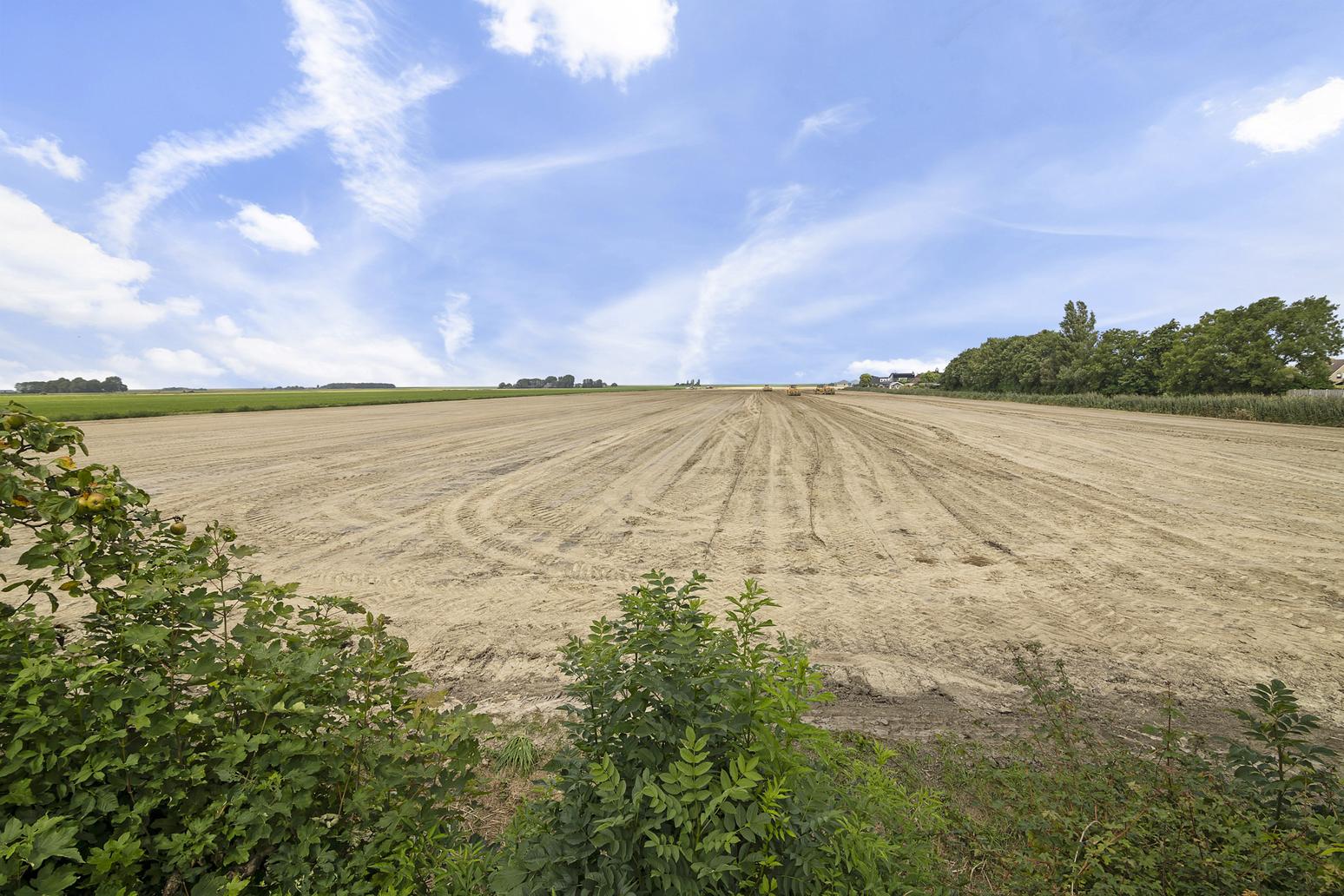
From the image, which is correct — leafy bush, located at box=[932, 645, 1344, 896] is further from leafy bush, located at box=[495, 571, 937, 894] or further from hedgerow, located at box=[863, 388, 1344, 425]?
hedgerow, located at box=[863, 388, 1344, 425]

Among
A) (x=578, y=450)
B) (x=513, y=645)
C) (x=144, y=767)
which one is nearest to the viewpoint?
(x=144, y=767)

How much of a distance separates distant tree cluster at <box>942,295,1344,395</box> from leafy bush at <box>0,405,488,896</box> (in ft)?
214

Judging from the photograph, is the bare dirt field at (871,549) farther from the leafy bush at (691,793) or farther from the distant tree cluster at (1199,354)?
the distant tree cluster at (1199,354)

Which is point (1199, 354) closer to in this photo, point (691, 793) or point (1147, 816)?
point (1147, 816)

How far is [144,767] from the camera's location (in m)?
1.67

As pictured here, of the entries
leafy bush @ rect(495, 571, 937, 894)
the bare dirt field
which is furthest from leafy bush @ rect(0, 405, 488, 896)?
the bare dirt field

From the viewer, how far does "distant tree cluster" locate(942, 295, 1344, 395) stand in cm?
4138

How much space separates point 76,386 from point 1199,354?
157925 mm

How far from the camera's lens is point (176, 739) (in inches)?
70.8

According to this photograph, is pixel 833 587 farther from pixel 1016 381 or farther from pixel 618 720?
pixel 1016 381

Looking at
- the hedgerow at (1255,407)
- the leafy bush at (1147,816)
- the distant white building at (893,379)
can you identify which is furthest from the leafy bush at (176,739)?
the distant white building at (893,379)

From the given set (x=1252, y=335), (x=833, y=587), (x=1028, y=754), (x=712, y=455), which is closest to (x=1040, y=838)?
(x=1028, y=754)

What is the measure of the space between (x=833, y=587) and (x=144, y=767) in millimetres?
5958

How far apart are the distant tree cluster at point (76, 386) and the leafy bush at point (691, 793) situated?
121237 millimetres
